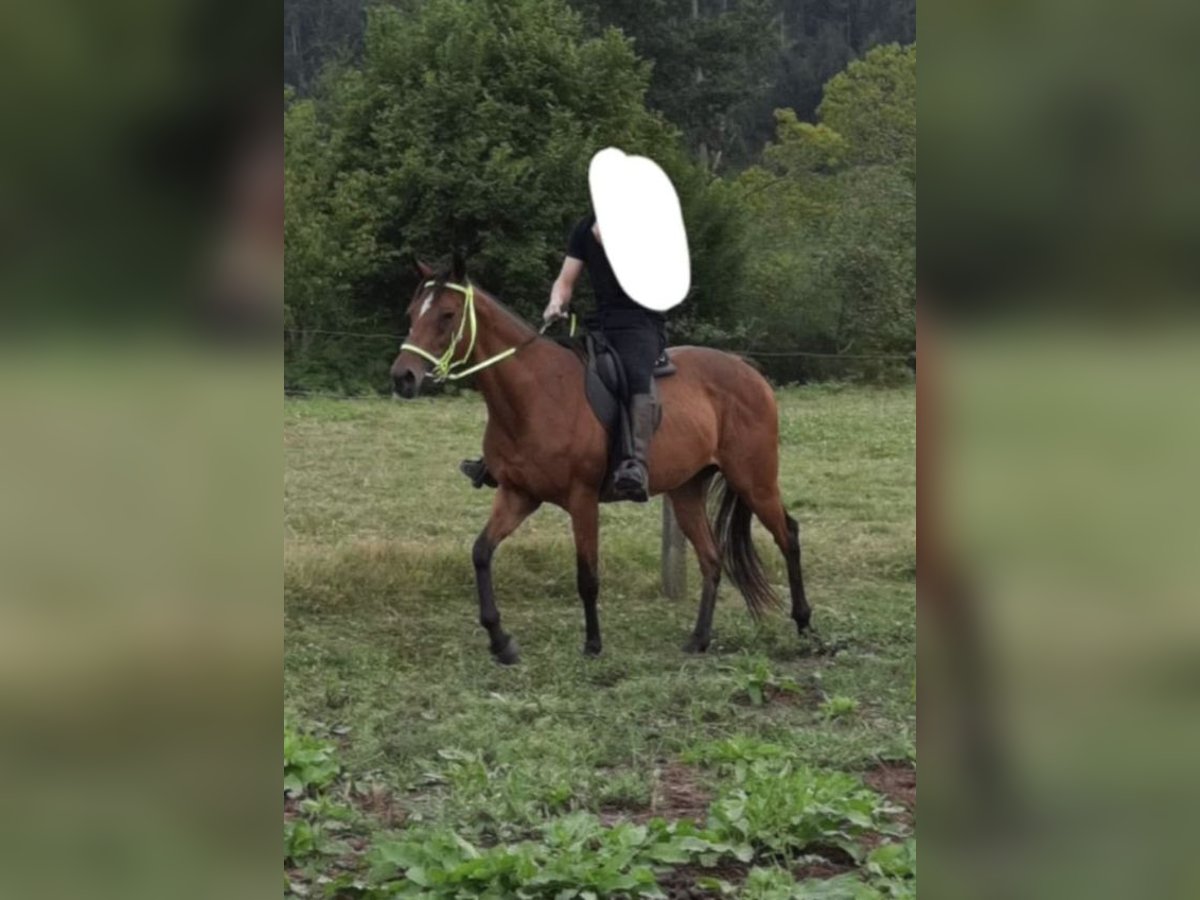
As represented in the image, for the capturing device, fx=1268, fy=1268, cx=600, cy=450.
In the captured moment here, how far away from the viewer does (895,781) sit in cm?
358

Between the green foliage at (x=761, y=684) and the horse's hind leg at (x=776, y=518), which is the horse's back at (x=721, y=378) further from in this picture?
the green foliage at (x=761, y=684)

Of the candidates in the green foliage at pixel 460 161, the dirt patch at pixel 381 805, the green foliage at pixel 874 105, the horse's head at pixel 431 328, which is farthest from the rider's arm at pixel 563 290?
the green foliage at pixel 874 105

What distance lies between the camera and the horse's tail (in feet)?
18.5

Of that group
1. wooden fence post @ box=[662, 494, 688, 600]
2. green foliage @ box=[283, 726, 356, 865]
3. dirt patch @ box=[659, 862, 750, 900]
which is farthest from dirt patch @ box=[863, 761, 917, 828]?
wooden fence post @ box=[662, 494, 688, 600]

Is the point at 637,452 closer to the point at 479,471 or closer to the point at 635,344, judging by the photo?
the point at 635,344

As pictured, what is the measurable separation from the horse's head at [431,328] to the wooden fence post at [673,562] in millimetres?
1800

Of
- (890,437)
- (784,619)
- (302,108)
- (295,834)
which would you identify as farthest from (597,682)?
(302,108)

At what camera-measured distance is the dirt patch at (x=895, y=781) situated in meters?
3.39

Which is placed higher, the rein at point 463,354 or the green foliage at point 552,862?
the rein at point 463,354

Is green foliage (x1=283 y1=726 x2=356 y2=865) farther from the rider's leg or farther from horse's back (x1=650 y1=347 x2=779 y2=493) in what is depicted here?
horse's back (x1=650 y1=347 x2=779 y2=493)
